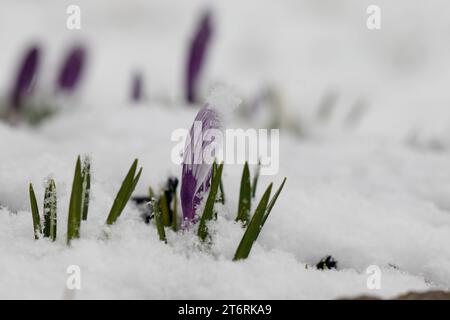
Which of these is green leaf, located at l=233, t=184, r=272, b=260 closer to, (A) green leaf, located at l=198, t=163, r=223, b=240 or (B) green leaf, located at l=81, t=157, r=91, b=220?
(A) green leaf, located at l=198, t=163, r=223, b=240

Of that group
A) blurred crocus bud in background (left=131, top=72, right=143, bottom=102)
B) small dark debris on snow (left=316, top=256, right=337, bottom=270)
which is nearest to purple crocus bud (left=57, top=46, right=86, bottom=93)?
blurred crocus bud in background (left=131, top=72, right=143, bottom=102)

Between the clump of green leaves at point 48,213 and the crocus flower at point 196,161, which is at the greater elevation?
the crocus flower at point 196,161

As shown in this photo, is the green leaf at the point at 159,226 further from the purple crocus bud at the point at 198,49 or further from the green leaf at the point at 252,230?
the purple crocus bud at the point at 198,49

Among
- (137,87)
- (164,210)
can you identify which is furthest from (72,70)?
(164,210)

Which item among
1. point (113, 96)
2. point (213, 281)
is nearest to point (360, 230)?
point (213, 281)

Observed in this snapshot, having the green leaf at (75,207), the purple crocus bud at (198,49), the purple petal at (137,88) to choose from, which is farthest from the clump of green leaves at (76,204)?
the purple petal at (137,88)

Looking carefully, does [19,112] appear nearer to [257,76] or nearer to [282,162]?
[282,162]

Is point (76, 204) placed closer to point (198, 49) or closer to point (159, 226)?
point (159, 226)
